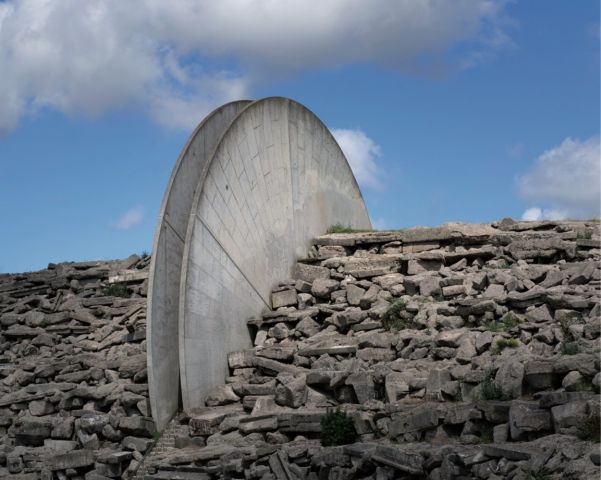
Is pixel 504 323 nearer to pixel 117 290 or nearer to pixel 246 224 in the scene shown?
pixel 246 224

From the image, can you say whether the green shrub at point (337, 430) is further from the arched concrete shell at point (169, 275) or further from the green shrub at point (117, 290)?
the green shrub at point (117, 290)

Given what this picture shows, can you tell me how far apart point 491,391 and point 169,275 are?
14.8 ft

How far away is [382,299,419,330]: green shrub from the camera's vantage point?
1207cm

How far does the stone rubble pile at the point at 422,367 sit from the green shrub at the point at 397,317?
0.06ft

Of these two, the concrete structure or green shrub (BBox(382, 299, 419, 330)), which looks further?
green shrub (BBox(382, 299, 419, 330))

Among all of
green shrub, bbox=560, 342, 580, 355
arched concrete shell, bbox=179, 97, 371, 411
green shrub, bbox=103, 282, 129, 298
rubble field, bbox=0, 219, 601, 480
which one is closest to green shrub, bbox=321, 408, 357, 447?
rubble field, bbox=0, 219, 601, 480

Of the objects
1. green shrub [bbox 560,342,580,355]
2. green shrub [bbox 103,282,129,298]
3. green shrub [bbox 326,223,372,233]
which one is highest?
green shrub [bbox 326,223,372,233]

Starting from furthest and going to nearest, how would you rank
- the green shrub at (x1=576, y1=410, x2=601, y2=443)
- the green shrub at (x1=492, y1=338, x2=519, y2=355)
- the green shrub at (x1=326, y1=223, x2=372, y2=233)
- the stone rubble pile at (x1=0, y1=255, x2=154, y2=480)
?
the green shrub at (x1=326, y1=223, x2=372, y2=233) → the stone rubble pile at (x1=0, y1=255, x2=154, y2=480) → the green shrub at (x1=492, y1=338, x2=519, y2=355) → the green shrub at (x1=576, y1=410, x2=601, y2=443)

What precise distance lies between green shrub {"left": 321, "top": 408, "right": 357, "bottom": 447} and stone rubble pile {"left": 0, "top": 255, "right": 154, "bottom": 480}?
2331 mm

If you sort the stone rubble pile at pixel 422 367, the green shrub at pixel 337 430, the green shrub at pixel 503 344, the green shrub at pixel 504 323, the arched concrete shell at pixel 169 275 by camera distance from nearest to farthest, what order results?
1. the stone rubble pile at pixel 422 367
2. the green shrub at pixel 337 430
3. the green shrub at pixel 503 344
4. the green shrub at pixel 504 323
5. the arched concrete shell at pixel 169 275

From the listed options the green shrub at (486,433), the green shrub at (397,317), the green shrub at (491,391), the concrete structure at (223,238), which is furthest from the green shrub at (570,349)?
the concrete structure at (223,238)

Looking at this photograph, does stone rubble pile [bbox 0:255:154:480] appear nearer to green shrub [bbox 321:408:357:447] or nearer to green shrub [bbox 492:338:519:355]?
green shrub [bbox 321:408:357:447]

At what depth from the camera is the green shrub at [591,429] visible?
805 centimetres

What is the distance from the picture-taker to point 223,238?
12.8 m
